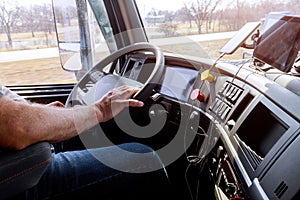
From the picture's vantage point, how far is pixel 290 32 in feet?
3.24

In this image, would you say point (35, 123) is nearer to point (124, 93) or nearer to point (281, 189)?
point (124, 93)

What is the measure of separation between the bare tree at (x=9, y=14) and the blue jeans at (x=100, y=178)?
129cm

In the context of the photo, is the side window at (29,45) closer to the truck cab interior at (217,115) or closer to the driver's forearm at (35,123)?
the truck cab interior at (217,115)

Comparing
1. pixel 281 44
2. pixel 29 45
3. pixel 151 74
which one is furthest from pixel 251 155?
pixel 29 45

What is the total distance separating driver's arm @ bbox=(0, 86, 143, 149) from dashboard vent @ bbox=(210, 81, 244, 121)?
301 mm

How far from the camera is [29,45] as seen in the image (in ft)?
6.99

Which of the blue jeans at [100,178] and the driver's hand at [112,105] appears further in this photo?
the driver's hand at [112,105]

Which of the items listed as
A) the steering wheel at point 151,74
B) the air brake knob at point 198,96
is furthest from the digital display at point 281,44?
the steering wheel at point 151,74

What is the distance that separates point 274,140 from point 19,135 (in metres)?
0.72

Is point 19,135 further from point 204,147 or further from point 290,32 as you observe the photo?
point 290,32

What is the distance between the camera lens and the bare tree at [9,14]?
1928 mm

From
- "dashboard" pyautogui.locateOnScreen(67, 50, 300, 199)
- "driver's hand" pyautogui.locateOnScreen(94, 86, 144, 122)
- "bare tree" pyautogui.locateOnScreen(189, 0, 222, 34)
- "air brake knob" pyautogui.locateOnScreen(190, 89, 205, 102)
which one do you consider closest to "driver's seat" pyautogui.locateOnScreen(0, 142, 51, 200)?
"driver's hand" pyautogui.locateOnScreen(94, 86, 144, 122)

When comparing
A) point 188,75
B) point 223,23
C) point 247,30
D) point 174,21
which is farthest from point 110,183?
point 174,21

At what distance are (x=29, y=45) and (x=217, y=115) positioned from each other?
1.56m
